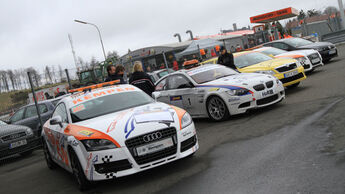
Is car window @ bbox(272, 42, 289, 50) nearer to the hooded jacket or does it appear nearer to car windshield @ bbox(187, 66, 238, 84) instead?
car windshield @ bbox(187, 66, 238, 84)

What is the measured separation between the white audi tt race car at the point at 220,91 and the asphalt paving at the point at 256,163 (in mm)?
333

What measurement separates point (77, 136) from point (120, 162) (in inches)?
32.2

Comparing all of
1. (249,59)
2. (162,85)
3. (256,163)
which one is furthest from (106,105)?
(249,59)

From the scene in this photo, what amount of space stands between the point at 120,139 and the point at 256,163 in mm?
1928

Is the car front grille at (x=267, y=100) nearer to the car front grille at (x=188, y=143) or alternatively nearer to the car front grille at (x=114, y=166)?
the car front grille at (x=188, y=143)

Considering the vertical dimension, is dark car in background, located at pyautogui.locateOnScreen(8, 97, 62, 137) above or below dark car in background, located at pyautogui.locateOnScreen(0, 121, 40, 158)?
above

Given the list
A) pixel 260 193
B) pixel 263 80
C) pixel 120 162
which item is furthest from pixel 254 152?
pixel 263 80

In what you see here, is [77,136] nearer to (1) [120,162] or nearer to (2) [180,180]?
(1) [120,162]

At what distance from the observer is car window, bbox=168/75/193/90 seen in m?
9.88

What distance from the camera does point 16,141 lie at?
11.3m

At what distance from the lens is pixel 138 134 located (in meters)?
5.05

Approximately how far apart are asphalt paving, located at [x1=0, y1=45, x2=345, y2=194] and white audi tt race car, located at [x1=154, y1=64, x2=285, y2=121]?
0.33m

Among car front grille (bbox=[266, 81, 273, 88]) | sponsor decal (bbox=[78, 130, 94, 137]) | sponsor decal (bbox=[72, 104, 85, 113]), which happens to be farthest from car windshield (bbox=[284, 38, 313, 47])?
sponsor decal (bbox=[78, 130, 94, 137])

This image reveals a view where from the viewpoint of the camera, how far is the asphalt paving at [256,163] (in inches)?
170
